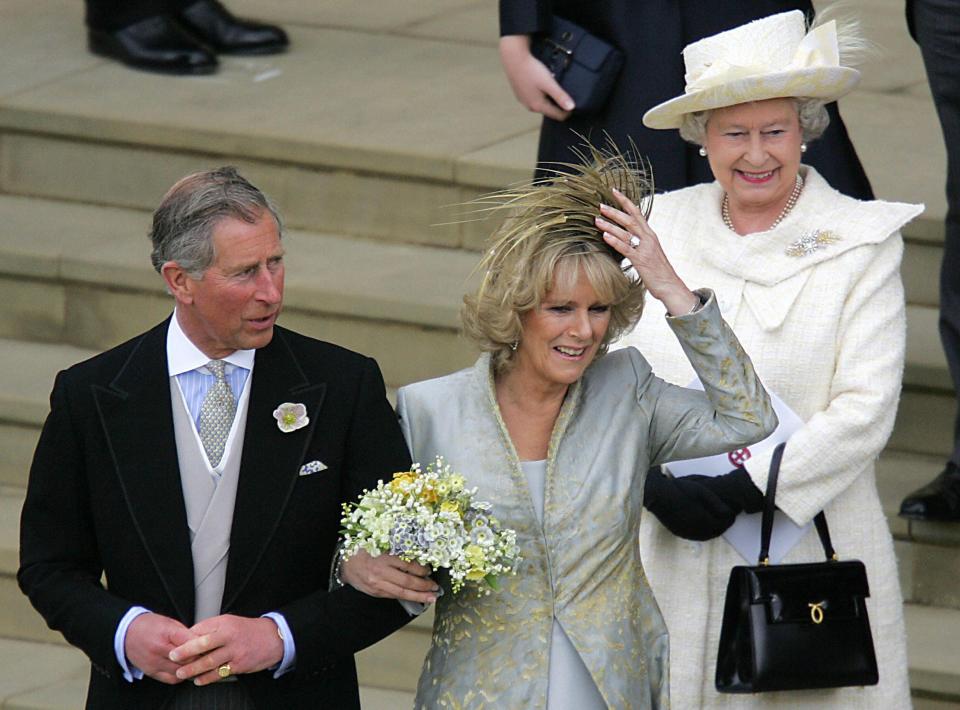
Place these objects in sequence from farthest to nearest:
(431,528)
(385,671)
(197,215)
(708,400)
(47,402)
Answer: (47,402), (385,671), (708,400), (197,215), (431,528)

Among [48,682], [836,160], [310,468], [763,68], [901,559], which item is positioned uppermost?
[763,68]

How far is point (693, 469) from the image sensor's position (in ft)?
11.7

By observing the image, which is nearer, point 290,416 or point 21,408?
point 290,416

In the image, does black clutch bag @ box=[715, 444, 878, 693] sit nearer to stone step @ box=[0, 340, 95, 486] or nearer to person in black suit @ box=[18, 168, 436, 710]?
person in black suit @ box=[18, 168, 436, 710]

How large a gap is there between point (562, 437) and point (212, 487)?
575 millimetres

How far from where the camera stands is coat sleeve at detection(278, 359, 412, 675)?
9.71 ft

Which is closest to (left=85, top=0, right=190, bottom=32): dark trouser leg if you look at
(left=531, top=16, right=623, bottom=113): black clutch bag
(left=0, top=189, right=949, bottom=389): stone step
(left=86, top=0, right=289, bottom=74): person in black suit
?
(left=86, top=0, right=289, bottom=74): person in black suit

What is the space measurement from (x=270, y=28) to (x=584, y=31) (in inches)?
102

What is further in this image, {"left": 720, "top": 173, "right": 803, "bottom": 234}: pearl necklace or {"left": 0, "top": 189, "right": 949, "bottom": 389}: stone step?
{"left": 0, "top": 189, "right": 949, "bottom": 389}: stone step

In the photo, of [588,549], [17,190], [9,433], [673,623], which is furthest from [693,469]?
[17,190]

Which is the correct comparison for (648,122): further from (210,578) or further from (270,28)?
(270,28)

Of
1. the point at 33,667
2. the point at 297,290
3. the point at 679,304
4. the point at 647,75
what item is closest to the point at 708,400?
the point at 679,304

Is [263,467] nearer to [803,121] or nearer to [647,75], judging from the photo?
[803,121]

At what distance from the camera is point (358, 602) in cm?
297
